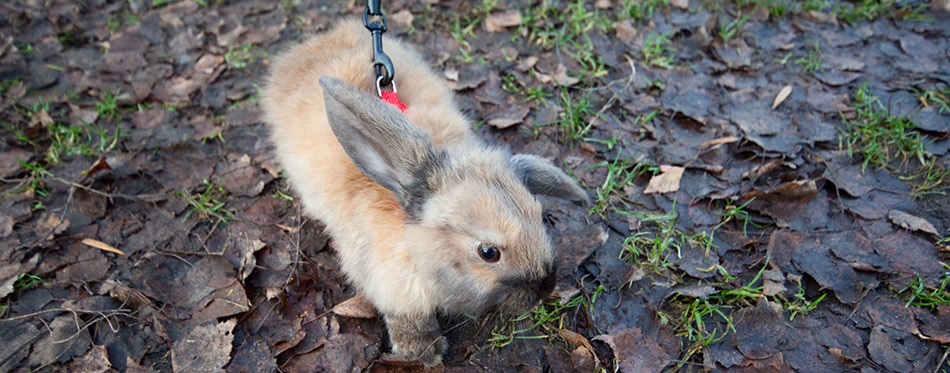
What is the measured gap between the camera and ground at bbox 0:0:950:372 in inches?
115

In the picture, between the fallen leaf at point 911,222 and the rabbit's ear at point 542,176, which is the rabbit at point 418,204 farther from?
the fallen leaf at point 911,222

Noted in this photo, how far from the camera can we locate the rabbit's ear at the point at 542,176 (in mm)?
2896

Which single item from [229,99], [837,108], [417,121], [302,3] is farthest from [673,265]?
[302,3]

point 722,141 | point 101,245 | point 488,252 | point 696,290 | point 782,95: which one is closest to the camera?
point 488,252

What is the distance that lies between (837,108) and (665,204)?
177cm

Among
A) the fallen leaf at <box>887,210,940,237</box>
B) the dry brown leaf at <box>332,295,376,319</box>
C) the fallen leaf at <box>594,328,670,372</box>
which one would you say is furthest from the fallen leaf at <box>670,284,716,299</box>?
the dry brown leaf at <box>332,295,376,319</box>

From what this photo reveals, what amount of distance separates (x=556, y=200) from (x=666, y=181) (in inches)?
30.8

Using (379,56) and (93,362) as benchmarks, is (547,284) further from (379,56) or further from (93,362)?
(93,362)

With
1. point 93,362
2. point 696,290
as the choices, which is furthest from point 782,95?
point 93,362

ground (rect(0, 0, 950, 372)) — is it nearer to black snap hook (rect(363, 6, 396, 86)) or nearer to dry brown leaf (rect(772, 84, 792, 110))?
dry brown leaf (rect(772, 84, 792, 110))

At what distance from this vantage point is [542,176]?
2936 mm

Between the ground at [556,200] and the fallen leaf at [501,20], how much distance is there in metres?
0.02

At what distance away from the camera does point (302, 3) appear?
5.43 meters

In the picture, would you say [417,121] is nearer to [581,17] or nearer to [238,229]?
[238,229]
